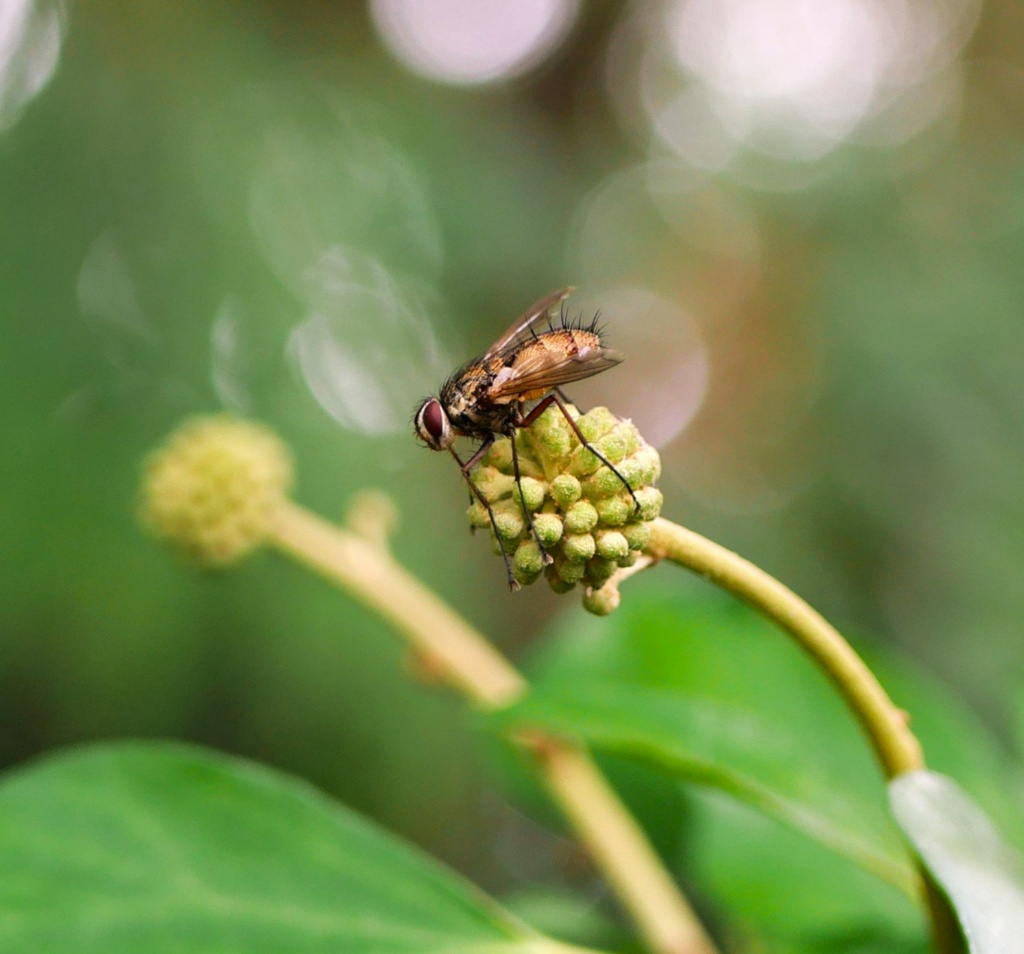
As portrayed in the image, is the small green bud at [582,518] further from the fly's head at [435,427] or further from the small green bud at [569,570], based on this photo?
the fly's head at [435,427]

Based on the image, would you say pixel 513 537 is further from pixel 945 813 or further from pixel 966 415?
pixel 966 415

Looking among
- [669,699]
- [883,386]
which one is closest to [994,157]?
[883,386]

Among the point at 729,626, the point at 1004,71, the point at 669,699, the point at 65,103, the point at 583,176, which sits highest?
the point at 1004,71

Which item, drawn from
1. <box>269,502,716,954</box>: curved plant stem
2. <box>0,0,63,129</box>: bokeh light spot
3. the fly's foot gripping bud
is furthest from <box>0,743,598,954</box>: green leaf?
<box>0,0,63,129</box>: bokeh light spot

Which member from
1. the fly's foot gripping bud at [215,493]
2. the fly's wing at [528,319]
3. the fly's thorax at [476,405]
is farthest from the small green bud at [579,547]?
the fly's foot gripping bud at [215,493]

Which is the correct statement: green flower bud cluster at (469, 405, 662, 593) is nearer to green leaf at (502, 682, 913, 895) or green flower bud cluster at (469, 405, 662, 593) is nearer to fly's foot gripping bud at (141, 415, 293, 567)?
green leaf at (502, 682, 913, 895)

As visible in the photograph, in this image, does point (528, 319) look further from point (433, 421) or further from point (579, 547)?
point (579, 547)

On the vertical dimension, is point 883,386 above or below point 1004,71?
below
